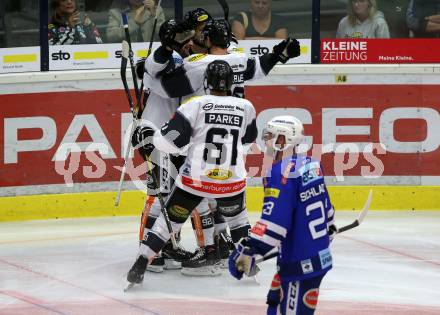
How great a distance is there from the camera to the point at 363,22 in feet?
34.9

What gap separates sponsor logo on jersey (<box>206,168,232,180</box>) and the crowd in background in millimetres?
3294

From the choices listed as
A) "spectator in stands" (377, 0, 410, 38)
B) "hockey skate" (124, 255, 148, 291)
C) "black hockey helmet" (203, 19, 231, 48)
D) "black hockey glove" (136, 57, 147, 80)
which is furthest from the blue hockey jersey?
"spectator in stands" (377, 0, 410, 38)

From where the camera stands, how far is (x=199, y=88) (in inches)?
314

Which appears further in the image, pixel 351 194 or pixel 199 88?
pixel 351 194

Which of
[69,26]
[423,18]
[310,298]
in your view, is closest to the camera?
[310,298]

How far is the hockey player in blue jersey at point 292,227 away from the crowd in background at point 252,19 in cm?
503

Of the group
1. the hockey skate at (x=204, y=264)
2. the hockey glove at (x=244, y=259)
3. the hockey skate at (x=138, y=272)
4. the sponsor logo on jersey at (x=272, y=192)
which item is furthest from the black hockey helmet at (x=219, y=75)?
the hockey glove at (x=244, y=259)

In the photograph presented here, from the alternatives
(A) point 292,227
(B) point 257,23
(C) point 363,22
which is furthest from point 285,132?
(C) point 363,22

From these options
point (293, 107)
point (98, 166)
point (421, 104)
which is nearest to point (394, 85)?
point (421, 104)

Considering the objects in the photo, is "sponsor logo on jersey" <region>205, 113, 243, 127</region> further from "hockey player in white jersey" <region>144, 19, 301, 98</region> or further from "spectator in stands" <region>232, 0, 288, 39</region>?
"spectator in stands" <region>232, 0, 288, 39</region>

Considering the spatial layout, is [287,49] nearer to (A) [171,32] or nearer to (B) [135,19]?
(A) [171,32]

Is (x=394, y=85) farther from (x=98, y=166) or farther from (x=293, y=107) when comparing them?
(x=98, y=166)

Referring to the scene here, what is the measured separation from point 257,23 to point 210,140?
352cm

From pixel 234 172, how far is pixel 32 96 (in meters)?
3.34
